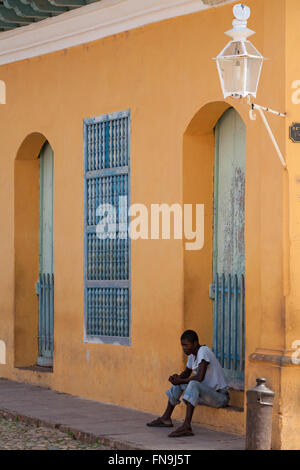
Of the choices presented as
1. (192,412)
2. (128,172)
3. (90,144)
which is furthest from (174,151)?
(192,412)

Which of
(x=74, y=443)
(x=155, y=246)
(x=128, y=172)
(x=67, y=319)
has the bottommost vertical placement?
(x=74, y=443)

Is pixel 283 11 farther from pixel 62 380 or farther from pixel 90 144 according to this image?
pixel 62 380

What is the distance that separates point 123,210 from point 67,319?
162 cm

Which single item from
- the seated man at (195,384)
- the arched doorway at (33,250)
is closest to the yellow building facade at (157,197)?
the arched doorway at (33,250)

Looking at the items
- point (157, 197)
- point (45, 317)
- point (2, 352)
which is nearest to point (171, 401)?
point (157, 197)

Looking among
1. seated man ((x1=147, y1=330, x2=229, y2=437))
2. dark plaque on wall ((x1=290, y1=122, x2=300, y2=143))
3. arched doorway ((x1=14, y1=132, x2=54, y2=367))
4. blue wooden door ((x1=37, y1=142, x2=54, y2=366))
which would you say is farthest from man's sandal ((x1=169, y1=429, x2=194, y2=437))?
arched doorway ((x1=14, y1=132, x2=54, y2=367))

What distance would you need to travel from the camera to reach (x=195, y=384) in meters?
8.96

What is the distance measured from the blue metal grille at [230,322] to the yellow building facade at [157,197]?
0.55 feet

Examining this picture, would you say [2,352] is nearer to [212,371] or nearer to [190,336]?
[190,336]

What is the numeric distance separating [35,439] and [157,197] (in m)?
2.65

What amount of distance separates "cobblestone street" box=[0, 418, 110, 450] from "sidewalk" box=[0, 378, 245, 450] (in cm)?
8

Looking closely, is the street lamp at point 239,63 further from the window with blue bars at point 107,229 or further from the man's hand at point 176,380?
the window with blue bars at point 107,229

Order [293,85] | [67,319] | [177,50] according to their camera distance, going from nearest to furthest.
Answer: [293,85] → [177,50] → [67,319]

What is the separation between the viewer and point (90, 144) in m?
11.3
